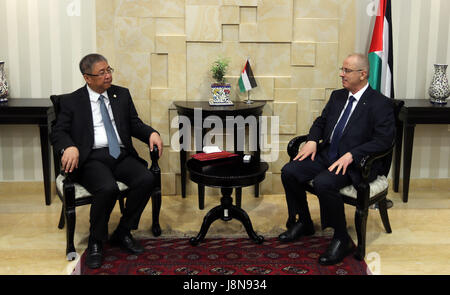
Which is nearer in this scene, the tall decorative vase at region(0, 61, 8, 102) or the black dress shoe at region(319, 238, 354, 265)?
the black dress shoe at region(319, 238, 354, 265)

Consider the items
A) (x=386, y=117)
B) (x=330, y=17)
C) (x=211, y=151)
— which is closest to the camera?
(x=386, y=117)

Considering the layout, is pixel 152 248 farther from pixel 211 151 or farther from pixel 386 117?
pixel 386 117

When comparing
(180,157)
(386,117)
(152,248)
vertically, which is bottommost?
(152,248)

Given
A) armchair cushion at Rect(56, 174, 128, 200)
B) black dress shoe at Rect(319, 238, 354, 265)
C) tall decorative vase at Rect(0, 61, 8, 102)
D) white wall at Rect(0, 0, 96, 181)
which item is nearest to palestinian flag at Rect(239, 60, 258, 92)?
white wall at Rect(0, 0, 96, 181)

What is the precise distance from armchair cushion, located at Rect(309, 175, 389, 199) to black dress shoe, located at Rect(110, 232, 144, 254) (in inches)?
53.2

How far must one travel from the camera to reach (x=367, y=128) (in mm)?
4422

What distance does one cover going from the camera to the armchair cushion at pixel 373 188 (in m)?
4.29

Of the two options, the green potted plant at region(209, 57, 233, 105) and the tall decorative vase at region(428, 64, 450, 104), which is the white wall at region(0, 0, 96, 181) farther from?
the tall decorative vase at region(428, 64, 450, 104)

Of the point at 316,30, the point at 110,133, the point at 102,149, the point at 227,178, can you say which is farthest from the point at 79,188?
the point at 316,30

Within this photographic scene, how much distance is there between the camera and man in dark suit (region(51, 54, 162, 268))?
4234 mm

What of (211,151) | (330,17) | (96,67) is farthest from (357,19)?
(96,67)

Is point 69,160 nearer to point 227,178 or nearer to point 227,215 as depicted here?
point 227,178

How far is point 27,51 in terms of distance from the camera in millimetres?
5582

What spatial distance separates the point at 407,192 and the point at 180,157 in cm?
210
